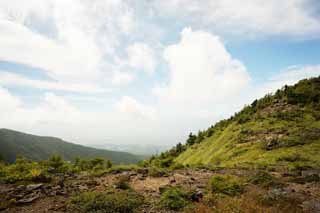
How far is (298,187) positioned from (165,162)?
1160cm

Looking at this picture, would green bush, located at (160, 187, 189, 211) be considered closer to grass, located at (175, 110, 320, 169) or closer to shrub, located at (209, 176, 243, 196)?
shrub, located at (209, 176, 243, 196)

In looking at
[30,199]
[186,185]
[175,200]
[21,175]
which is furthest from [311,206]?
[21,175]

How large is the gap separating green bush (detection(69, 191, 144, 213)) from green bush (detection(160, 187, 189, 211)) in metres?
0.94

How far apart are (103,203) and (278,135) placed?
90.0 feet

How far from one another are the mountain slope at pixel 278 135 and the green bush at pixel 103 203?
14515 mm

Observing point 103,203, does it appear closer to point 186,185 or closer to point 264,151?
point 186,185

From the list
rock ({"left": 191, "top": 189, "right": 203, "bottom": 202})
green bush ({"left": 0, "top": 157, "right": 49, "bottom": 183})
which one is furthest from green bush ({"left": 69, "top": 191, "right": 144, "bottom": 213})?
green bush ({"left": 0, "top": 157, "right": 49, "bottom": 183})

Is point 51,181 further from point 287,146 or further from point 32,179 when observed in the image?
point 287,146

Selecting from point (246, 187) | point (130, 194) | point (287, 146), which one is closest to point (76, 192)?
point (130, 194)

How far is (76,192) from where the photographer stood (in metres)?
10.6

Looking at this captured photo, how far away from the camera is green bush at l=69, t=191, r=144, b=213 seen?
8373 mm

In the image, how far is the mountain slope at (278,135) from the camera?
23566 millimetres

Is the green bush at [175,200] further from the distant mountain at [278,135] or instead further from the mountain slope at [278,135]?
the mountain slope at [278,135]

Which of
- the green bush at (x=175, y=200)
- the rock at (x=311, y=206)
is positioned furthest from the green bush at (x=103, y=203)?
the rock at (x=311, y=206)
